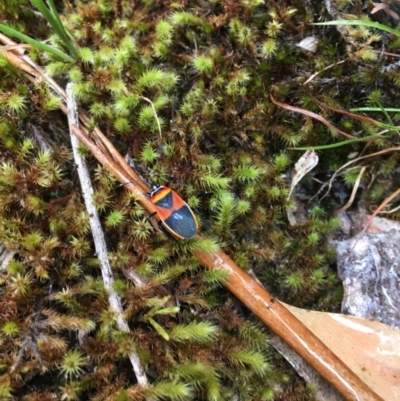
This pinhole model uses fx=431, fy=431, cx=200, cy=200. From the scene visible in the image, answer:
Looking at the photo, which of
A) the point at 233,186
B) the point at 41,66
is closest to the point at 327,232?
the point at 233,186

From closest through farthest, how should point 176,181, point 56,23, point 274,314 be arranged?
point 274,314 < point 56,23 < point 176,181

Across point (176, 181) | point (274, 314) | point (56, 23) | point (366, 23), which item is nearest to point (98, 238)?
point (176, 181)

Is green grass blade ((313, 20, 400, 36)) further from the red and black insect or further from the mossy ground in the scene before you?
the red and black insect

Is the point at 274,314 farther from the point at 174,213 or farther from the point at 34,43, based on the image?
the point at 34,43

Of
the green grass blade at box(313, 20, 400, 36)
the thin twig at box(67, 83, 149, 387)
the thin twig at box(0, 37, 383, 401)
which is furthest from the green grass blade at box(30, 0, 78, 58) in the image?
the green grass blade at box(313, 20, 400, 36)

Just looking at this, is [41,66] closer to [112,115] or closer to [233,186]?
[112,115]

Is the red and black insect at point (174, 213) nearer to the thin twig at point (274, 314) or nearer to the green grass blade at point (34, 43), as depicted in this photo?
the thin twig at point (274, 314)
